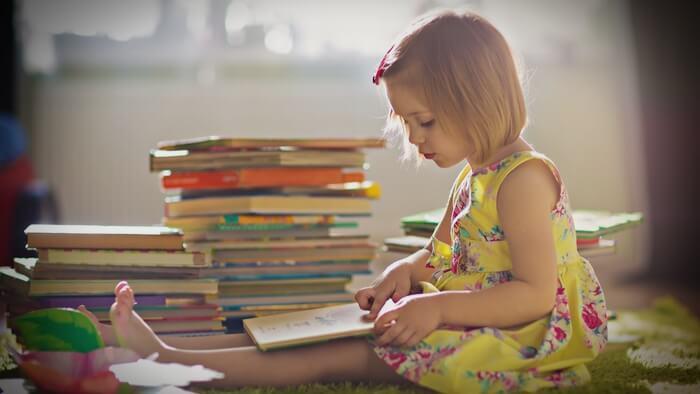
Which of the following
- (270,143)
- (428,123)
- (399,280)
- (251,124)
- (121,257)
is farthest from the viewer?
(251,124)

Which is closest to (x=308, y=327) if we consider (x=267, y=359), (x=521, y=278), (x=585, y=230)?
(x=267, y=359)

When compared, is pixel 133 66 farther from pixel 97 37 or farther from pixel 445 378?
pixel 445 378

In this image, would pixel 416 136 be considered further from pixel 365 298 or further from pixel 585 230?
pixel 585 230

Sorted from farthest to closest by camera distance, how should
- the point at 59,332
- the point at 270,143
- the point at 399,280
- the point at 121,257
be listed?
the point at 270,143 → the point at 121,257 → the point at 399,280 → the point at 59,332

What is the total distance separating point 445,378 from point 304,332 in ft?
0.61

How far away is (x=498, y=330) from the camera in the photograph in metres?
0.92

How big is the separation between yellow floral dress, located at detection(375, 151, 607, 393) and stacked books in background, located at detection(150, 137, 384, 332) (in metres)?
0.36

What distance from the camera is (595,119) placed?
8.69ft

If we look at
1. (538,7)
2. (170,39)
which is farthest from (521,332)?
(170,39)

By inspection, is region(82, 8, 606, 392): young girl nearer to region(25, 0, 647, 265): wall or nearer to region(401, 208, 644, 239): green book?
region(401, 208, 644, 239): green book

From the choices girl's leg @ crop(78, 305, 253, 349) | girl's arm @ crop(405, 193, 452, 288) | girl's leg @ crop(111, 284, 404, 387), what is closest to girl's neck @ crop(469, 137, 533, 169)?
girl's arm @ crop(405, 193, 452, 288)

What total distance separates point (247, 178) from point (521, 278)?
57 cm

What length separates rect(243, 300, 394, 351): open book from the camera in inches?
36.5

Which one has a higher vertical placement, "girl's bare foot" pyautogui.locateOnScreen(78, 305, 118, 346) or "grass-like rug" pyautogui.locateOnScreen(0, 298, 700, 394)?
"girl's bare foot" pyautogui.locateOnScreen(78, 305, 118, 346)
